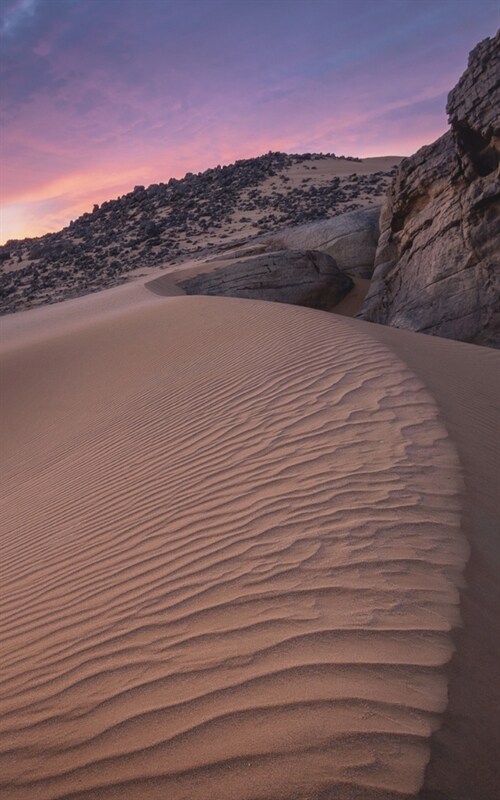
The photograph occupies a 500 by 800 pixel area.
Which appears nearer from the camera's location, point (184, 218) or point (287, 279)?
point (287, 279)

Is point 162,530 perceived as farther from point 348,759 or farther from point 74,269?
point 74,269

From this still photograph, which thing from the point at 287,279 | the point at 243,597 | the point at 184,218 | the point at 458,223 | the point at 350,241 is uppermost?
the point at 184,218

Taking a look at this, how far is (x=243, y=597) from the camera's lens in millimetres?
2523

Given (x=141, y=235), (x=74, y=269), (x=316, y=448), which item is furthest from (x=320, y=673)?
(x=141, y=235)

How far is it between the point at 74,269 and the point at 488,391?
1101 inches

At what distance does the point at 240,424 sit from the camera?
16.2 feet

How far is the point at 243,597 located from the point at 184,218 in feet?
117

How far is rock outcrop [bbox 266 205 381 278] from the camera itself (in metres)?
17.3

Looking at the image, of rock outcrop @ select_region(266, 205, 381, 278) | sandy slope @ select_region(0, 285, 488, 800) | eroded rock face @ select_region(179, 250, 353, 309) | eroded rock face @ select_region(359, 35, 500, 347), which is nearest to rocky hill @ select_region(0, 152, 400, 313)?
rock outcrop @ select_region(266, 205, 381, 278)

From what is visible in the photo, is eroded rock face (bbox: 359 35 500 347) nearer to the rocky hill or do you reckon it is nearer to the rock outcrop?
the rock outcrop

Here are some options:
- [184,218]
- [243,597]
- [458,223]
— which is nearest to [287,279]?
[458,223]

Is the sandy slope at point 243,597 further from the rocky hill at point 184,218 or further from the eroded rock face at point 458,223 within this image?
the rocky hill at point 184,218

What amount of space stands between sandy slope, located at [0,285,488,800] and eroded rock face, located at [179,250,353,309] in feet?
31.9

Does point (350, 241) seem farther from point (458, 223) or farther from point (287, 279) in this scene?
point (458, 223)
